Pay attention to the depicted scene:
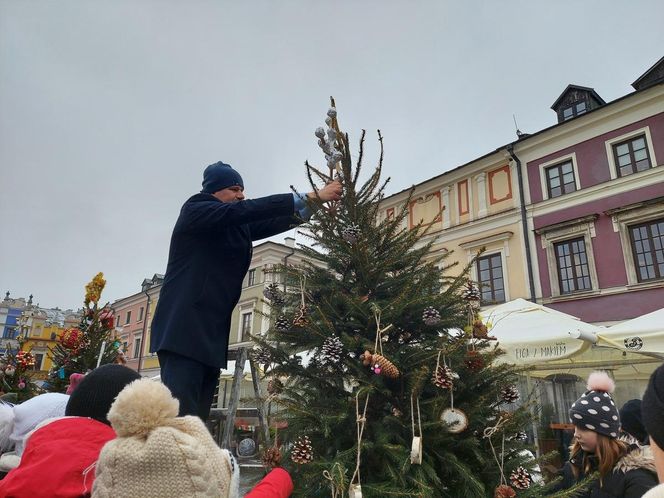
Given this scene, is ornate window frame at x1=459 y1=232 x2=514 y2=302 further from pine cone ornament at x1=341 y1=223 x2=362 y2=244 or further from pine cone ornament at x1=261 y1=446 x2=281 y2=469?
pine cone ornament at x1=261 y1=446 x2=281 y2=469

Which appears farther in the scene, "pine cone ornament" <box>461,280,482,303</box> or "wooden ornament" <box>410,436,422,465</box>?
"pine cone ornament" <box>461,280,482,303</box>

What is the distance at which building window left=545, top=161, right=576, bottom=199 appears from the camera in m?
15.5

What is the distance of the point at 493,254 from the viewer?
1673 cm

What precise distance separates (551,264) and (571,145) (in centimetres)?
456

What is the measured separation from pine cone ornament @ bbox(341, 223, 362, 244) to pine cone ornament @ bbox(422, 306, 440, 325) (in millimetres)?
538

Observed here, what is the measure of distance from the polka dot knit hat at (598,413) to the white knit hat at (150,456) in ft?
7.91

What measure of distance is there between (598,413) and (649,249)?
1354 cm

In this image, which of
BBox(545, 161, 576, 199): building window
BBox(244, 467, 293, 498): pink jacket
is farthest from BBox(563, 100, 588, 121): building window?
BBox(244, 467, 293, 498): pink jacket

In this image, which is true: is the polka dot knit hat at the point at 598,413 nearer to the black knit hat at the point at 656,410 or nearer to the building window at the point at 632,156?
the black knit hat at the point at 656,410

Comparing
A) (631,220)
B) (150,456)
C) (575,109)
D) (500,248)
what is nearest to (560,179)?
(631,220)

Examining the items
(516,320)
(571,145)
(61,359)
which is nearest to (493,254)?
(571,145)

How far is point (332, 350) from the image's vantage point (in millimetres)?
2029

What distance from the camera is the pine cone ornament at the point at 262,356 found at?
229cm

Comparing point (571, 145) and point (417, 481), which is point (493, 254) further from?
point (417, 481)
